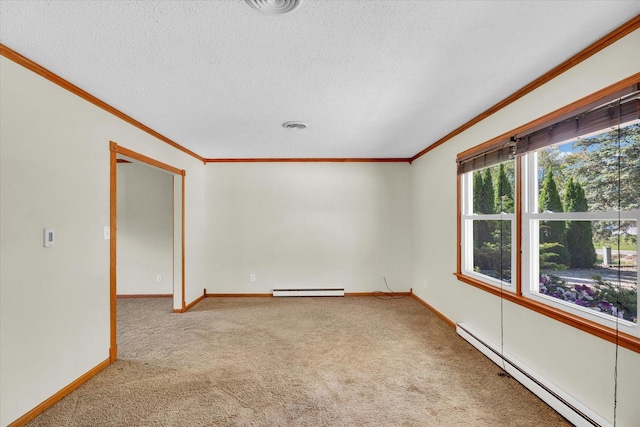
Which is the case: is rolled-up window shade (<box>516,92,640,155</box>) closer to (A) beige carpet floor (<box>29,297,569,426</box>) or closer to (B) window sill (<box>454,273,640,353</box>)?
(B) window sill (<box>454,273,640,353</box>)

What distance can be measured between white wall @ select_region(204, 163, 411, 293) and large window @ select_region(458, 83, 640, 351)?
220 cm

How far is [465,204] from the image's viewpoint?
3521 millimetres

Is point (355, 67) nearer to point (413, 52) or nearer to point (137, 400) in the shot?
point (413, 52)

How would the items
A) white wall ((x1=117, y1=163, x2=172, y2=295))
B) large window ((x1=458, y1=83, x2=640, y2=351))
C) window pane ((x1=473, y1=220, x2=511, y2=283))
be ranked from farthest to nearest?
white wall ((x1=117, y1=163, x2=172, y2=295)) < window pane ((x1=473, y1=220, x2=511, y2=283)) < large window ((x1=458, y1=83, x2=640, y2=351))

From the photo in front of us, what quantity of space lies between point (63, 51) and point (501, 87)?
311cm

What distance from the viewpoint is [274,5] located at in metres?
1.44

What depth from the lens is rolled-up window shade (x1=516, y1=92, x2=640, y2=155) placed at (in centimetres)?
163

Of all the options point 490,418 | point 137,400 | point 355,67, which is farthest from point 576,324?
point 137,400

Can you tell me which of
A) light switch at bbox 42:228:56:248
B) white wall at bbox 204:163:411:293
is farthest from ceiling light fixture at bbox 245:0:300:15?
white wall at bbox 204:163:411:293

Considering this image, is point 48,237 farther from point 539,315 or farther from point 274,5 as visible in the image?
point 539,315

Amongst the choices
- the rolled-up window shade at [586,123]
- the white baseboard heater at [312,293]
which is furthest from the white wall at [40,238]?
the rolled-up window shade at [586,123]

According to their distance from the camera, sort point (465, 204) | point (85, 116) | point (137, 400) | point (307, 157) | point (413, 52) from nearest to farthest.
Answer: point (413, 52), point (137, 400), point (85, 116), point (465, 204), point (307, 157)

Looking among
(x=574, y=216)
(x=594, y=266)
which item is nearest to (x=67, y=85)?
(x=574, y=216)

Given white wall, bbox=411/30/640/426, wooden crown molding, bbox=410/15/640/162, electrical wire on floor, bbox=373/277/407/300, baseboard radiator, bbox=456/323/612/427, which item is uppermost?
wooden crown molding, bbox=410/15/640/162
